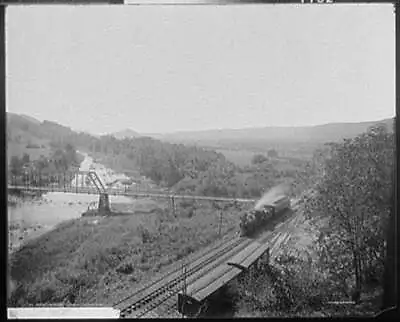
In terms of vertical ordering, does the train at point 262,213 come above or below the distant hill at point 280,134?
below

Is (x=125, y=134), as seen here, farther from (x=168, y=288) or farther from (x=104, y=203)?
(x=168, y=288)

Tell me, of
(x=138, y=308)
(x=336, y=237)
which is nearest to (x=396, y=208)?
(x=336, y=237)

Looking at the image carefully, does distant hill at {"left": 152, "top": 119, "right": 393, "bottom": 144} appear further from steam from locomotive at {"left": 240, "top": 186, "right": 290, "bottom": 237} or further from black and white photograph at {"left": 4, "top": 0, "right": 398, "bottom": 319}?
steam from locomotive at {"left": 240, "top": 186, "right": 290, "bottom": 237}

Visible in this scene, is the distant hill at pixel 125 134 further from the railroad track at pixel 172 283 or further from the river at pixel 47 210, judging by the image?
the railroad track at pixel 172 283

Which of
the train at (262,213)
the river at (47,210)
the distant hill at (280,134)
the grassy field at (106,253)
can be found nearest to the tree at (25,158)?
the river at (47,210)

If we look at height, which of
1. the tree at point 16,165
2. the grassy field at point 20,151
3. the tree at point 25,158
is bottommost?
the tree at point 16,165

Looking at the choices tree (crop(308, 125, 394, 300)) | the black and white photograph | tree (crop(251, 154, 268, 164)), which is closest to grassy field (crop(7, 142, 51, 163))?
the black and white photograph

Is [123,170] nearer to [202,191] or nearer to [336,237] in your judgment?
[202,191]
